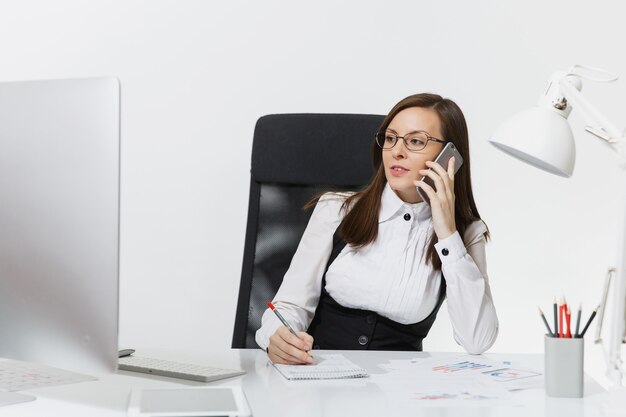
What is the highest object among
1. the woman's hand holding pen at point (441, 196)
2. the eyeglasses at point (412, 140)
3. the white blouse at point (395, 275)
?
the eyeglasses at point (412, 140)

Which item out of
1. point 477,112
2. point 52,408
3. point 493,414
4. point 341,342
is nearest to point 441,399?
point 493,414

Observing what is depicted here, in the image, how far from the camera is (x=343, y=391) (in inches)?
46.2

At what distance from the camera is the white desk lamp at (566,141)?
1.07m

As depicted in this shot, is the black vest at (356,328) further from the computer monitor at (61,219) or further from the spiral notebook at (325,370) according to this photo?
the computer monitor at (61,219)

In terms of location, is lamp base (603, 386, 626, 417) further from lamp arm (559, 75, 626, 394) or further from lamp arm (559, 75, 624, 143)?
lamp arm (559, 75, 624, 143)

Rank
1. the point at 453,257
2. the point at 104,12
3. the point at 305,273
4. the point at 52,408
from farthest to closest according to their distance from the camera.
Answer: the point at 104,12
the point at 305,273
the point at 453,257
the point at 52,408

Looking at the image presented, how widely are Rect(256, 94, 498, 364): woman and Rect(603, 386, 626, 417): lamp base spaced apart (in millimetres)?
562

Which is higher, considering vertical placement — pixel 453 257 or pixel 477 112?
pixel 477 112

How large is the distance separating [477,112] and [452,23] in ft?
1.06

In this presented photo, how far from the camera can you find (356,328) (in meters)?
1.80

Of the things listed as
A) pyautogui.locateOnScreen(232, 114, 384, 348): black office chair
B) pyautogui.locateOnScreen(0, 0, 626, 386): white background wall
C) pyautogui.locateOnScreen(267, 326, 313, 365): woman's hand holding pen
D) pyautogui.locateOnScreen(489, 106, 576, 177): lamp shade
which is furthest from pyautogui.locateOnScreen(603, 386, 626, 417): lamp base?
pyautogui.locateOnScreen(0, 0, 626, 386): white background wall

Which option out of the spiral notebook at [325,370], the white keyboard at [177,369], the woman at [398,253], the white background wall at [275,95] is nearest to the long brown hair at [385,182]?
the woman at [398,253]

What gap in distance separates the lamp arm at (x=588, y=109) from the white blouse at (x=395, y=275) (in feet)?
1.99

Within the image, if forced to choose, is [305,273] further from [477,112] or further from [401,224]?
[477,112]
